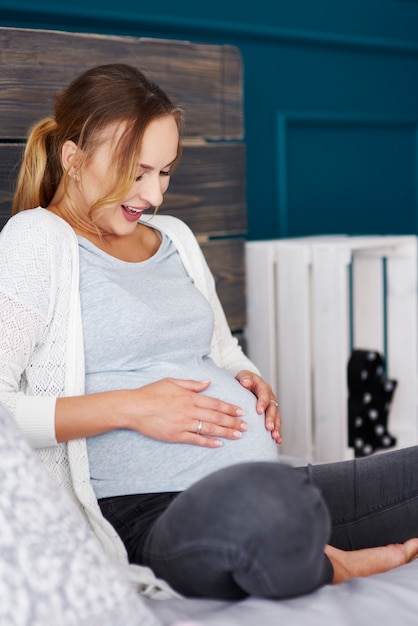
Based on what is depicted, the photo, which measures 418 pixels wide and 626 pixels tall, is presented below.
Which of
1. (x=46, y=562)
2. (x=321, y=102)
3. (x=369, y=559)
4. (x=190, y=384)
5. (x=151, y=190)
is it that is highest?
→ (x=321, y=102)

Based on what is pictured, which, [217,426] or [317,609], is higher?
[217,426]

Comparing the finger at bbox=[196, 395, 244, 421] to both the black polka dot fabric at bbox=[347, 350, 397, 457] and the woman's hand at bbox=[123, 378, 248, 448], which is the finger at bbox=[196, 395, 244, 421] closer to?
the woman's hand at bbox=[123, 378, 248, 448]

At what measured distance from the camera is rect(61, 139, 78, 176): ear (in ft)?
4.64

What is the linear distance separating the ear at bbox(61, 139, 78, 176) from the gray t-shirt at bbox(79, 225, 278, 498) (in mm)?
115

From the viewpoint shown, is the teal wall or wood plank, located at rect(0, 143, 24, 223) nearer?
wood plank, located at rect(0, 143, 24, 223)

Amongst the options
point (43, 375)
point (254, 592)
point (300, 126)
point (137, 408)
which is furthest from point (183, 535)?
point (300, 126)

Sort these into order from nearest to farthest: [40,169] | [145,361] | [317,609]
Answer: [317,609] < [145,361] < [40,169]

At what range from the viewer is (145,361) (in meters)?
1.37

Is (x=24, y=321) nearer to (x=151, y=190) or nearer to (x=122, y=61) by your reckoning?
(x=151, y=190)

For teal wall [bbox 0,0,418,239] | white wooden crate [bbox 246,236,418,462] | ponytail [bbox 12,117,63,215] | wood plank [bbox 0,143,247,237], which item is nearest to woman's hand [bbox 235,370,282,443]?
ponytail [bbox 12,117,63,215]

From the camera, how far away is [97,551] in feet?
3.06

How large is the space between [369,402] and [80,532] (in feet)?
5.17

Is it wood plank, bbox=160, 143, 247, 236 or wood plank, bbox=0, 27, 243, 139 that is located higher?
wood plank, bbox=0, 27, 243, 139

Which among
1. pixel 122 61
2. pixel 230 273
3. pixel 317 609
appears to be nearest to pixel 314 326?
pixel 230 273
